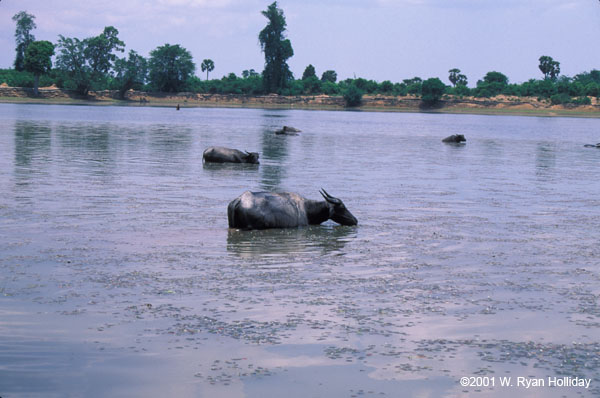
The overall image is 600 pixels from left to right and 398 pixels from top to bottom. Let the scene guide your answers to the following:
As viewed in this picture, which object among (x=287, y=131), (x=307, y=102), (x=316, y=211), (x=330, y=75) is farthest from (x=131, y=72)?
(x=316, y=211)

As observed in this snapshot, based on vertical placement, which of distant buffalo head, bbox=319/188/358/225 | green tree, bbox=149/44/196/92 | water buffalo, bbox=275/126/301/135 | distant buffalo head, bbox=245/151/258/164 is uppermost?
green tree, bbox=149/44/196/92

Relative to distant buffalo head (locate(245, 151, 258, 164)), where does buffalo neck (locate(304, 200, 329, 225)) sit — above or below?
below

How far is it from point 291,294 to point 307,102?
129767 millimetres

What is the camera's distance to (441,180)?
69.4 ft

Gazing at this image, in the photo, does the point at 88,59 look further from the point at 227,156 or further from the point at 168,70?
the point at 227,156

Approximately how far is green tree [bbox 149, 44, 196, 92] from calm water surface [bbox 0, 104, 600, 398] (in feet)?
415

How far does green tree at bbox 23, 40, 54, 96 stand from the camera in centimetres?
12353

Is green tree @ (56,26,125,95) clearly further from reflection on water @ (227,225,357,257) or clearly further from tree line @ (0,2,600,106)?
reflection on water @ (227,225,357,257)

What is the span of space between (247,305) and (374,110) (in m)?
129

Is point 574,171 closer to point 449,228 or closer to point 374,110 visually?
point 449,228

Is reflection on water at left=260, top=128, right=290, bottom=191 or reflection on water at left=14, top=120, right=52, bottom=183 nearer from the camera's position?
reflection on water at left=260, top=128, right=290, bottom=191

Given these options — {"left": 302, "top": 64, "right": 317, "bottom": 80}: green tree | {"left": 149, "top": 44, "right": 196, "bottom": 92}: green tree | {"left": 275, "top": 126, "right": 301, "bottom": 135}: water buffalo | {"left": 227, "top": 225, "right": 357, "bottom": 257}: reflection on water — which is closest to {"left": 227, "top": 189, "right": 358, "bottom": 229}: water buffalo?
{"left": 227, "top": 225, "right": 357, "bottom": 257}: reflection on water

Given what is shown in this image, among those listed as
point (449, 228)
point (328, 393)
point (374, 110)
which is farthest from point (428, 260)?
point (374, 110)

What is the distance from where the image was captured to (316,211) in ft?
43.9
